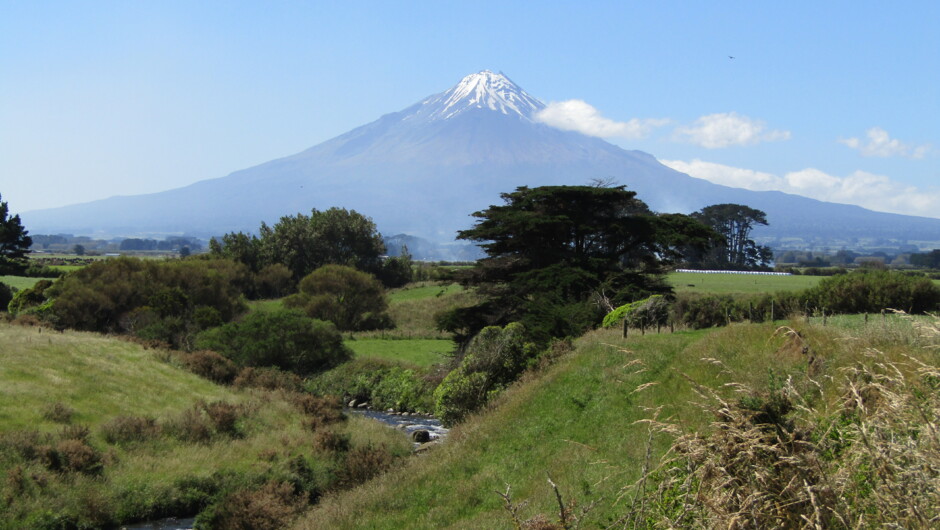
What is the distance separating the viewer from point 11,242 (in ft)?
230

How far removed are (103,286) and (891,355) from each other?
1919 inches

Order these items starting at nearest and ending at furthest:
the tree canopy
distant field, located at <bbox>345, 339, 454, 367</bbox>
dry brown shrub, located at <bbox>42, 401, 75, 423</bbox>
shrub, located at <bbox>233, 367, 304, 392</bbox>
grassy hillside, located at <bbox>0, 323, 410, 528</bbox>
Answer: grassy hillside, located at <bbox>0, 323, 410, 528</bbox> → dry brown shrub, located at <bbox>42, 401, 75, 423</bbox> → shrub, located at <bbox>233, 367, 304, 392</bbox> → distant field, located at <bbox>345, 339, 454, 367</bbox> → the tree canopy

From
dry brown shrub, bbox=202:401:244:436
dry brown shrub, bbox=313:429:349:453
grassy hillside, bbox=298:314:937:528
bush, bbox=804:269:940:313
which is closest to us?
grassy hillside, bbox=298:314:937:528

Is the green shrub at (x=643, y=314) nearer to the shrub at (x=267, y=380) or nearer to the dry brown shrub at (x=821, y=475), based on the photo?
the shrub at (x=267, y=380)

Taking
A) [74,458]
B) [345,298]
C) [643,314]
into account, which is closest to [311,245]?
[345,298]

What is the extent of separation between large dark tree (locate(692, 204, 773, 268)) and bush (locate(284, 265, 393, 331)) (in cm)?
5780

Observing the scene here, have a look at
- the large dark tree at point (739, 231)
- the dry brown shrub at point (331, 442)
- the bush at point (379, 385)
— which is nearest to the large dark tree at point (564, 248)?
the bush at point (379, 385)

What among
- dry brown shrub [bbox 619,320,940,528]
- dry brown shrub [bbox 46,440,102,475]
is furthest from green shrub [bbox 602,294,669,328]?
dry brown shrub [bbox 619,320,940,528]

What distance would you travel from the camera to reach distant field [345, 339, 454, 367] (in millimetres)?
44438

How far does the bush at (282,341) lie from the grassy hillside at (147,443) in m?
9.54

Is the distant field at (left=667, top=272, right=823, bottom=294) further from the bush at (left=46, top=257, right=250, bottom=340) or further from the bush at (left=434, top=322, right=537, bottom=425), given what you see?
the bush at (left=46, top=257, right=250, bottom=340)

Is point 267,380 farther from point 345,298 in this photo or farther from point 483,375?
point 345,298

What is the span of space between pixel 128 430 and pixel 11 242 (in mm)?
56866

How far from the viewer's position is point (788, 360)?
1274cm
